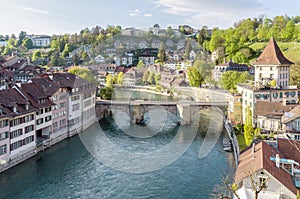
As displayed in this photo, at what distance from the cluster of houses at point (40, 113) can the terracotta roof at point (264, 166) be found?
705 inches

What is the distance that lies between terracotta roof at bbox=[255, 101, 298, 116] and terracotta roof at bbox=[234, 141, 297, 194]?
13.0 metres

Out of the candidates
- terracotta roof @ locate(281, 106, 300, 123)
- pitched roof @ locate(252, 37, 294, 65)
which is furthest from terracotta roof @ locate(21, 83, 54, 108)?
pitched roof @ locate(252, 37, 294, 65)

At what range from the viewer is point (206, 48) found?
351 ft

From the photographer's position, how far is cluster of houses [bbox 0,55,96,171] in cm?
2755

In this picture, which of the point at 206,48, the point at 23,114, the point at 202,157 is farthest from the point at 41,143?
the point at 206,48

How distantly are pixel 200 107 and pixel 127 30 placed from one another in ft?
366

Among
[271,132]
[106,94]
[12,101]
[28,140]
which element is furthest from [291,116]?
[106,94]

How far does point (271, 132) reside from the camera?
31.5 m

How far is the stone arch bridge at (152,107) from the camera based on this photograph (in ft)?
149

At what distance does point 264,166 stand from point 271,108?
18131 millimetres

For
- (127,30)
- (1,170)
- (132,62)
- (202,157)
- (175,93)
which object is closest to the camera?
(1,170)

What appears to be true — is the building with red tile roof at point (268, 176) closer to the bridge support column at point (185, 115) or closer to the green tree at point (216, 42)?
the bridge support column at point (185, 115)

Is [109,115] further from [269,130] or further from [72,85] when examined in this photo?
[269,130]

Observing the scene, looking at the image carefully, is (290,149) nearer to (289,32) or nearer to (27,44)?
(289,32)
